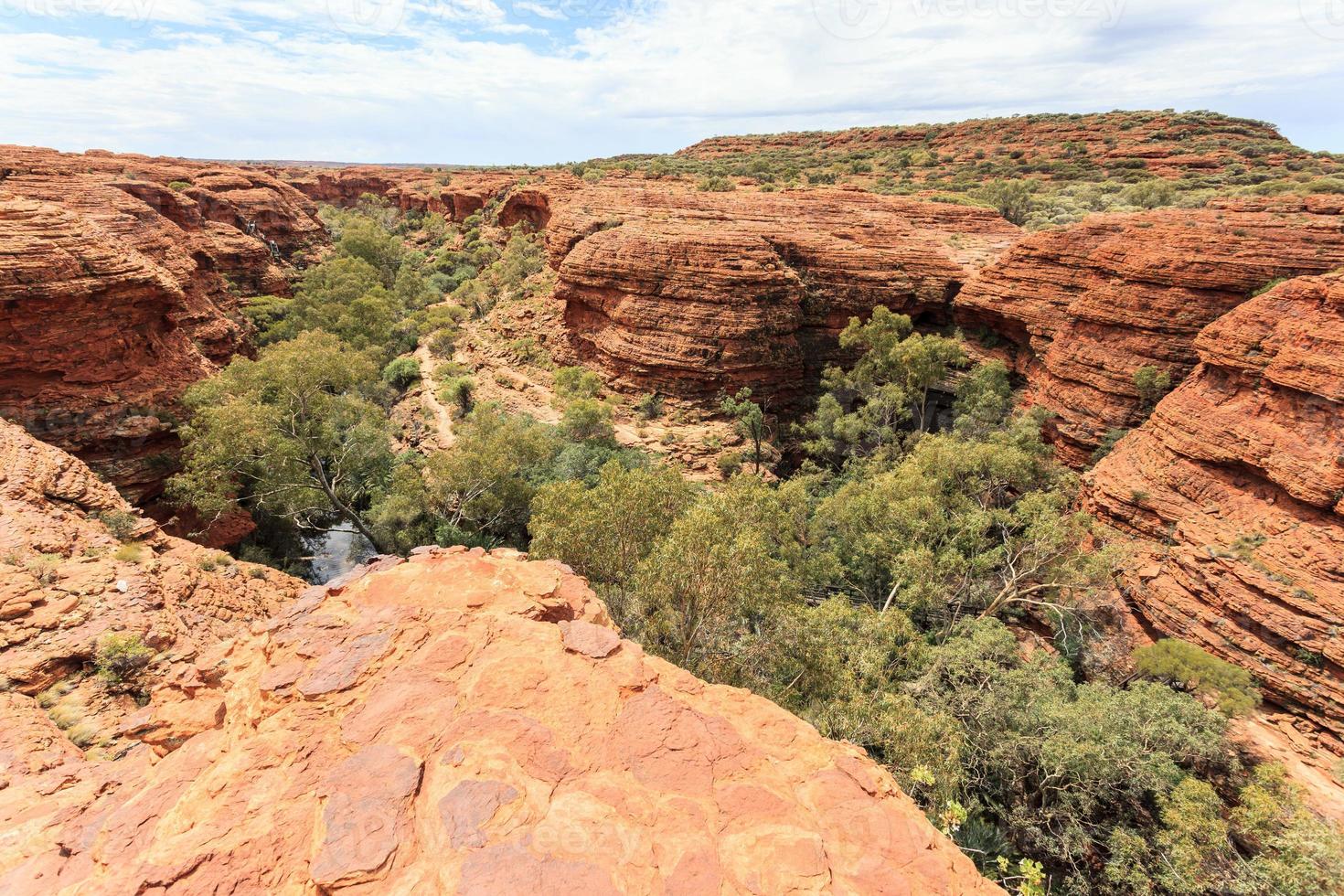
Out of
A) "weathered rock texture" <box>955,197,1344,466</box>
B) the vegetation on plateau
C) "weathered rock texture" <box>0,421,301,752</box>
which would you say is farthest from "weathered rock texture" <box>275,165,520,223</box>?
"weathered rock texture" <box>0,421,301,752</box>

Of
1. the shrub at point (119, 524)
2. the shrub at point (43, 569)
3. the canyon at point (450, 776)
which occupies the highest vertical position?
the canyon at point (450, 776)

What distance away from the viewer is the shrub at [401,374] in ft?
114

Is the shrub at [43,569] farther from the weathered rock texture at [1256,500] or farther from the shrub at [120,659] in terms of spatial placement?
the weathered rock texture at [1256,500]

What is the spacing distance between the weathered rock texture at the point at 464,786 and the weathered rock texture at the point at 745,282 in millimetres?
23307

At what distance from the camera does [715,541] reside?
1252 cm

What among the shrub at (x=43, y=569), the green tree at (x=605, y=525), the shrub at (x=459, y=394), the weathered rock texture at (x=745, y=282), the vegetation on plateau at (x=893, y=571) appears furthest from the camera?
the shrub at (x=459, y=394)

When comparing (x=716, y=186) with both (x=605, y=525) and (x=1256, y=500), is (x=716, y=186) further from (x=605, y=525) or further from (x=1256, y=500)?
(x=1256, y=500)

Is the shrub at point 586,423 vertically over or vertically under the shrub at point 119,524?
under

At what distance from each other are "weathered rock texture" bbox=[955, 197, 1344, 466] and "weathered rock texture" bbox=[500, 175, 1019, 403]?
Answer: 19.3ft

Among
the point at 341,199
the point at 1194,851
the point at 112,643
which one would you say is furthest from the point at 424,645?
the point at 341,199

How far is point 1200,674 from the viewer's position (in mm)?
12922

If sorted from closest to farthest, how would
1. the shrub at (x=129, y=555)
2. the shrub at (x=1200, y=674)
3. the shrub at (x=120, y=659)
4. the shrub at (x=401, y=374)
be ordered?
the shrub at (x=120, y=659), the shrub at (x=129, y=555), the shrub at (x=1200, y=674), the shrub at (x=401, y=374)

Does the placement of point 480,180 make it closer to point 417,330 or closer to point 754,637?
point 417,330

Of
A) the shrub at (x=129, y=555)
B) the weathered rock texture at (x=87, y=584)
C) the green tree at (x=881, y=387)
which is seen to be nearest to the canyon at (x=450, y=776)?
the weathered rock texture at (x=87, y=584)
